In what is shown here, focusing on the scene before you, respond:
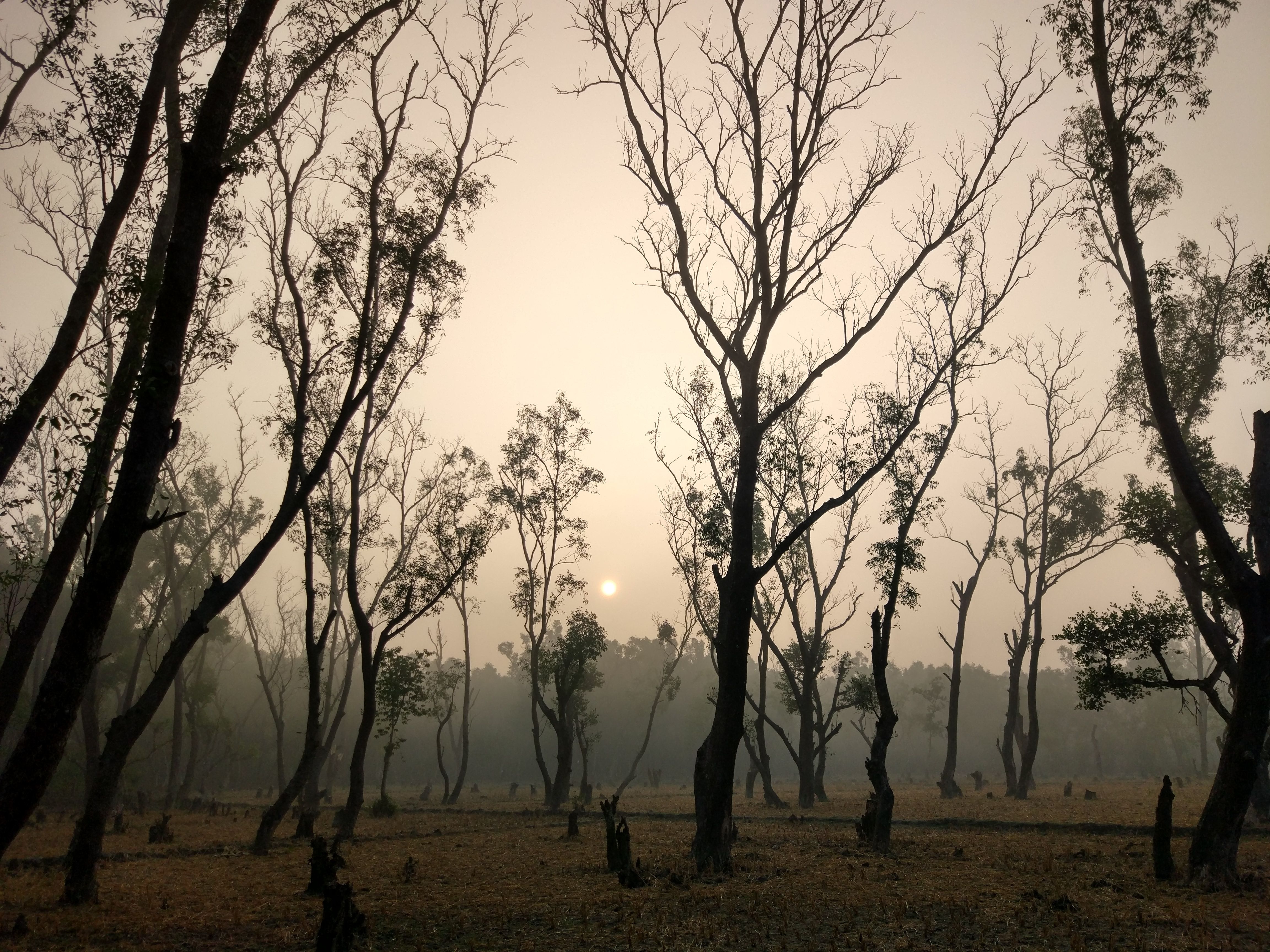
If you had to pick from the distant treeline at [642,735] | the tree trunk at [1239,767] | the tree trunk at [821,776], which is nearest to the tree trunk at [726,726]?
the tree trunk at [1239,767]

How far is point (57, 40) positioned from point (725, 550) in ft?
53.8

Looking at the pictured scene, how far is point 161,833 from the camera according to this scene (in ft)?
64.0

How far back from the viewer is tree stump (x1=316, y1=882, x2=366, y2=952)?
7.12 metres

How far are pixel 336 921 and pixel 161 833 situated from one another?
54.2ft

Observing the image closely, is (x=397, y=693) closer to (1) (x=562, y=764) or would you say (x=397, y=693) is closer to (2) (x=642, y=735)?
(1) (x=562, y=764)

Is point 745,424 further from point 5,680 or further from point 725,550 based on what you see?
point 5,680

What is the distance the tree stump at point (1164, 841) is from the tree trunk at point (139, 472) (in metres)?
14.1

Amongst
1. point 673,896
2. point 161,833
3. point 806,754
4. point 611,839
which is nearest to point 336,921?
point 673,896

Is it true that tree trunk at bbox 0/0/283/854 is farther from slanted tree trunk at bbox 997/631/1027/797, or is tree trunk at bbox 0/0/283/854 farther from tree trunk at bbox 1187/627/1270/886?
slanted tree trunk at bbox 997/631/1027/797

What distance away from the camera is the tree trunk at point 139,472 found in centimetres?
593

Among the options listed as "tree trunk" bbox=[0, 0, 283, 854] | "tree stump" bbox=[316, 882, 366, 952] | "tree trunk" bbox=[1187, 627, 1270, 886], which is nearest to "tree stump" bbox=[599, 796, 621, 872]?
"tree stump" bbox=[316, 882, 366, 952]

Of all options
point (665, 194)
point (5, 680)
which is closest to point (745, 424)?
point (665, 194)

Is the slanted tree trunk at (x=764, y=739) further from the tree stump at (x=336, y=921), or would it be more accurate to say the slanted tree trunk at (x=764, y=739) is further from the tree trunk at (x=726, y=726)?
the tree stump at (x=336, y=921)

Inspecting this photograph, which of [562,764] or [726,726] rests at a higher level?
[726,726]
